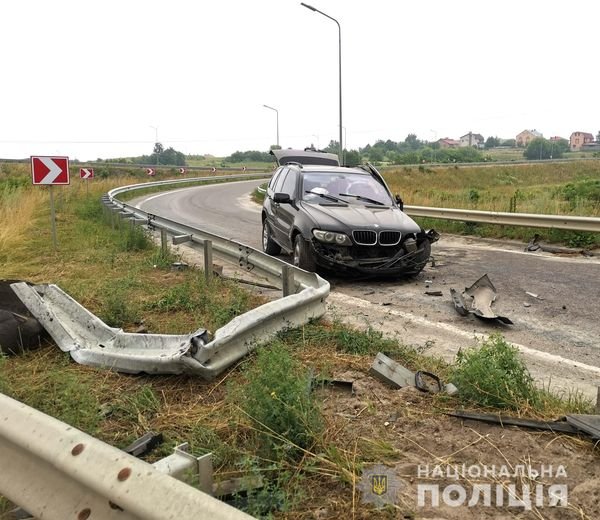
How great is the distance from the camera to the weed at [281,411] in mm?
2721

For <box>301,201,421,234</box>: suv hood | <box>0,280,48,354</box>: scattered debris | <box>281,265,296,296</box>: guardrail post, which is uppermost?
<box>301,201,421,234</box>: suv hood

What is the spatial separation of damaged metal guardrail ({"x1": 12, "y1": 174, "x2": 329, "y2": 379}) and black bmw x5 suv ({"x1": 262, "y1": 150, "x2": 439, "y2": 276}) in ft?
6.31

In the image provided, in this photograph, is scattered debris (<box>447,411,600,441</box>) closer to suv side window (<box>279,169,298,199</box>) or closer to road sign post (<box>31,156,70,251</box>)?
suv side window (<box>279,169,298,199</box>)

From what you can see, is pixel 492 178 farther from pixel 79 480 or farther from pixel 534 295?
pixel 79 480

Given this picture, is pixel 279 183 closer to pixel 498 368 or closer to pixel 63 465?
pixel 498 368

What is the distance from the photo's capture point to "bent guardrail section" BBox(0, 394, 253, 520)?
1517 millimetres

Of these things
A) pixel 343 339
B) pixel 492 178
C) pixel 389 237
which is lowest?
pixel 492 178

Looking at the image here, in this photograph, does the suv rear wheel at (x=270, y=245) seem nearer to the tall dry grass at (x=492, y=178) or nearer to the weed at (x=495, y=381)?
the weed at (x=495, y=381)

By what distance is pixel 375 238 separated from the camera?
739 centimetres

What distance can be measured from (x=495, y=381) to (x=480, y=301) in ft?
10.6

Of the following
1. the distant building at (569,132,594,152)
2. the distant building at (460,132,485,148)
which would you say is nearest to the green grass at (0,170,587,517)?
the distant building at (460,132,485,148)

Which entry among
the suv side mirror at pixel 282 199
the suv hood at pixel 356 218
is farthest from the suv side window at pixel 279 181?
the suv hood at pixel 356 218

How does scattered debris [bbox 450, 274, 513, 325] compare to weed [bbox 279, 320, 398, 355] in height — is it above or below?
below

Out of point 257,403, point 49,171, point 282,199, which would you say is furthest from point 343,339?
point 49,171
